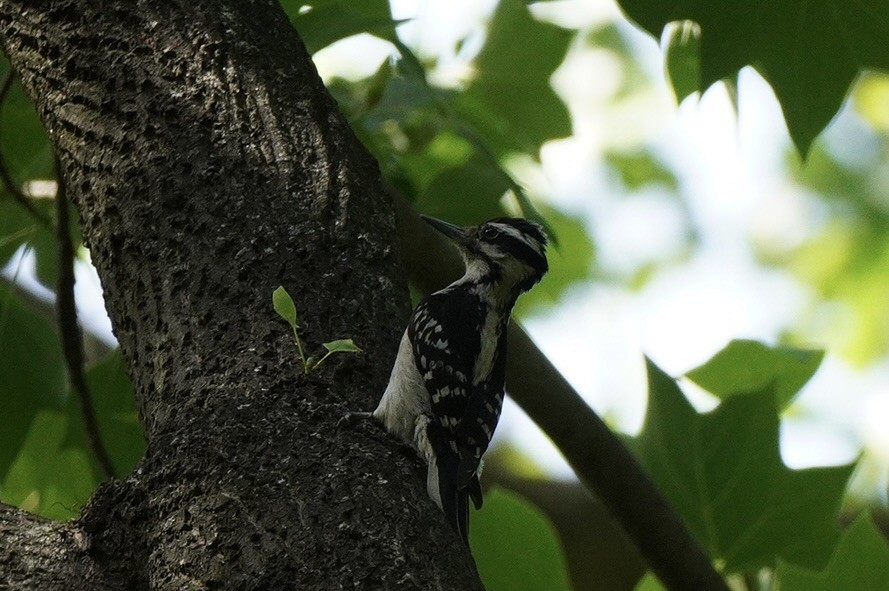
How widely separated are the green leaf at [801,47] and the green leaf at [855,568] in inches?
40.0

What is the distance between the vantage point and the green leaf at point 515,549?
9.78ft

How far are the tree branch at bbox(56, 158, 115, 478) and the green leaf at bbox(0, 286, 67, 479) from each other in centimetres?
5

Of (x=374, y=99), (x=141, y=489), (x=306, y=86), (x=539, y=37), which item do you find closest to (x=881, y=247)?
(x=539, y=37)

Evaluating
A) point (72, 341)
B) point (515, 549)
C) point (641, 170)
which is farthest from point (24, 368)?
point (641, 170)

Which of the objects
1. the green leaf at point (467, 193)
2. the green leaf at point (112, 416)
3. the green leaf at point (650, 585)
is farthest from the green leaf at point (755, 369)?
the green leaf at point (112, 416)

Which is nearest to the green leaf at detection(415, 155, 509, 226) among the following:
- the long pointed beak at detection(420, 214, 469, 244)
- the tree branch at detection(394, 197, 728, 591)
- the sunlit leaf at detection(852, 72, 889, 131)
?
the long pointed beak at detection(420, 214, 469, 244)

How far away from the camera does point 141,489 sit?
206 centimetres

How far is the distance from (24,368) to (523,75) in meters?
2.04

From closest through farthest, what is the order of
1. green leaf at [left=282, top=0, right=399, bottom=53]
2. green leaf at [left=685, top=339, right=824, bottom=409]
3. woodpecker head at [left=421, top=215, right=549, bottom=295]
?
green leaf at [left=282, top=0, right=399, bottom=53] < green leaf at [left=685, top=339, right=824, bottom=409] < woodpecker head at [left=421, top=215, right=549, bottom=295]

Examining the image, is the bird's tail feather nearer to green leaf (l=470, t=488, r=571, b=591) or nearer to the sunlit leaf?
green leaf (l=470, t=488, r=571, b=591)

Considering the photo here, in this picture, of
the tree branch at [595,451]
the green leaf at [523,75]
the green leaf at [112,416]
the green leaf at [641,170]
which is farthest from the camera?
the green leaf at [641,170]

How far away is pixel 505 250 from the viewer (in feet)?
14.6

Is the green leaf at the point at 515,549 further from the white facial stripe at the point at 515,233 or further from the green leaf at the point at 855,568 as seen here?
the white facial stripe at the point at 515,233

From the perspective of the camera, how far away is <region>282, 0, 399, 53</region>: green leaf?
3.15 meters
